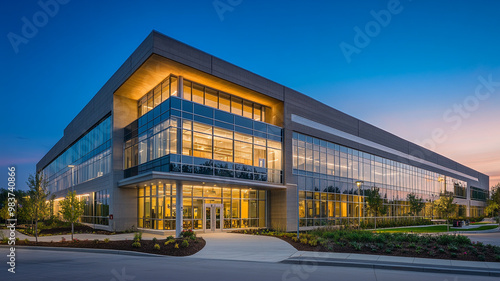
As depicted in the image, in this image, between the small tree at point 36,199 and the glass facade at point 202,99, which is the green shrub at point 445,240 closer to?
the glass facade at point 202,99

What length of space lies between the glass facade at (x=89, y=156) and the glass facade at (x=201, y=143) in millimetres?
3170

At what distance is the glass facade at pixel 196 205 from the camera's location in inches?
1040

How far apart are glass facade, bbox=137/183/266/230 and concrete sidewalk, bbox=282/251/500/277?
1367 cm

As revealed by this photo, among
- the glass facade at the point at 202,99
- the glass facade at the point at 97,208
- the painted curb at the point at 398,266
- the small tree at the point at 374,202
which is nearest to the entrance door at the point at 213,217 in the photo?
the glass facade at the point at 202,99

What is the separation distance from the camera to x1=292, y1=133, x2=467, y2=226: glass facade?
3409 cm

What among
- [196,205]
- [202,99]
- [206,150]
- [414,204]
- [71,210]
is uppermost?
[202,99]

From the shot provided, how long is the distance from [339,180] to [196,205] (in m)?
17.5

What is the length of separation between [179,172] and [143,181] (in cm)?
307

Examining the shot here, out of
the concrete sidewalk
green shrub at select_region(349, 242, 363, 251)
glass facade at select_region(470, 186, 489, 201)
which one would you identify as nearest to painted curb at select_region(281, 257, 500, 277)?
the concrete sidewalk

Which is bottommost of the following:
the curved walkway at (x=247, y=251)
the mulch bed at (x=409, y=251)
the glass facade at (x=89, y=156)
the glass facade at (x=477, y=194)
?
the glass facade at (x=477, y=194)

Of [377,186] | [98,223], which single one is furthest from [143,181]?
[377,186]

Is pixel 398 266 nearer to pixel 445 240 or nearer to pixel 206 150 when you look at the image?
pixel 445 240

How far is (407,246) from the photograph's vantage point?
1570cm

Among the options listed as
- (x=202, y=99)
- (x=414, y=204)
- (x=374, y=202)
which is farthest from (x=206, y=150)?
(x=414, y=204)
